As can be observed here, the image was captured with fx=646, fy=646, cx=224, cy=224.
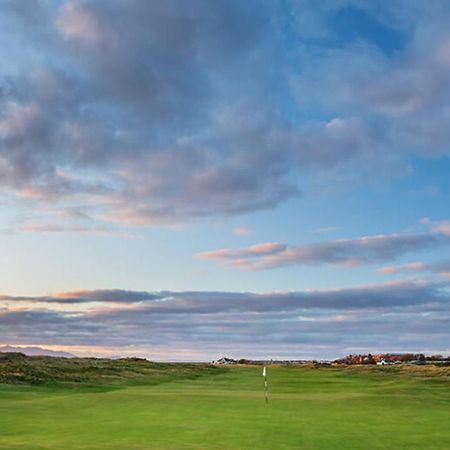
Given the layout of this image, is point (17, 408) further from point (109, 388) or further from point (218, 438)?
point (109, 388)

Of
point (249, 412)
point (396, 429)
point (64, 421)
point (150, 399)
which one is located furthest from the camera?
point (150, 399)

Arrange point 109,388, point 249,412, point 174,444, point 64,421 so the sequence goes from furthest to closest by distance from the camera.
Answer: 1. point 109,388
2. point 249,412
3. point 64,421
4. point 174,444

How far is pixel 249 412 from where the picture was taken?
26.2 metres

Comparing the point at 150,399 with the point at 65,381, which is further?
the point at 65,381

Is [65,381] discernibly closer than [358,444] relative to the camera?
No

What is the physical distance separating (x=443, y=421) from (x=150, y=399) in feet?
49.9

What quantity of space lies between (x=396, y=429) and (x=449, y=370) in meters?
63.7

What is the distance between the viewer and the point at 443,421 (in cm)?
2402

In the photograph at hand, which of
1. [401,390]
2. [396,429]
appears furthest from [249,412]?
[401,390]

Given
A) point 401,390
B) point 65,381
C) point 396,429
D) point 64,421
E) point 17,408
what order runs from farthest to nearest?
1. point 65,381
2. point 401,390
3. point 17,408
4. point 64,421
5. point 396,429

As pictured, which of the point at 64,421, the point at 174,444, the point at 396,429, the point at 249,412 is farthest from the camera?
the point at 249,412

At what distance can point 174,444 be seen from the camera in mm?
17484

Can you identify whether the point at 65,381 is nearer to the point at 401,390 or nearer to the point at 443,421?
the point at 401,390

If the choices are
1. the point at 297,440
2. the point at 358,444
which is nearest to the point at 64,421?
the point at 297,440
